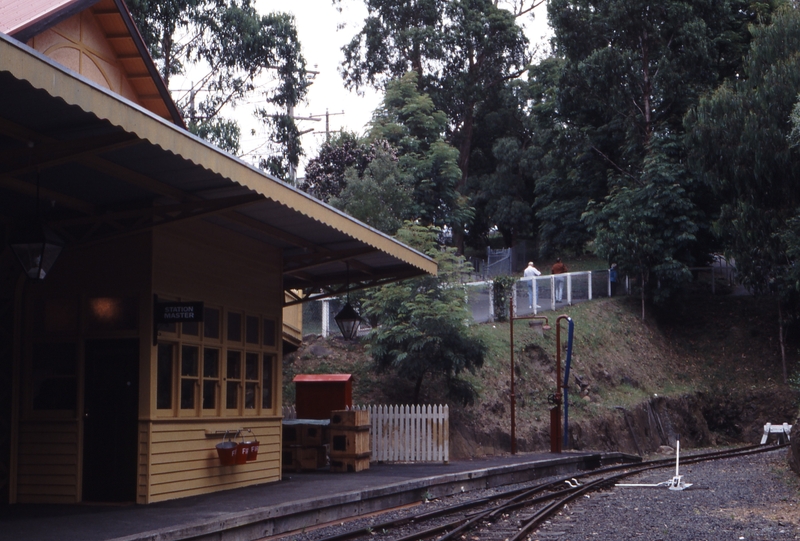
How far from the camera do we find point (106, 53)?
48.2 feet

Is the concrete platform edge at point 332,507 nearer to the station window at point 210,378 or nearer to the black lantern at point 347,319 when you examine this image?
the station window at point 210,378

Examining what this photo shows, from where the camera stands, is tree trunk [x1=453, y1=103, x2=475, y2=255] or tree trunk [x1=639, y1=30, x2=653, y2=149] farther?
tree trunk [x1=453, y1=103, x2=475, y2=255]

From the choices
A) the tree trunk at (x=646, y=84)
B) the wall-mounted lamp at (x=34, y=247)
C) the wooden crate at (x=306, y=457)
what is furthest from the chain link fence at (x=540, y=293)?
the wall-mounted lamp at (x=34, y=247)

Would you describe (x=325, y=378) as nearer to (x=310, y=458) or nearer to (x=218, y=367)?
(x=310, y=458)

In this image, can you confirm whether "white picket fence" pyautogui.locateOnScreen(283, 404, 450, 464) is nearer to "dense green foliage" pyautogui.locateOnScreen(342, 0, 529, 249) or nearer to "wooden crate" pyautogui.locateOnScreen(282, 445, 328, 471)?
"wooden crate" pyautogui.locateOnScreen(282, 445, 328, 471)

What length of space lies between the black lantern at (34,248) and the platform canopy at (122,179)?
22.3 inches

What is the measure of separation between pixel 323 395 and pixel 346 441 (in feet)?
6.47

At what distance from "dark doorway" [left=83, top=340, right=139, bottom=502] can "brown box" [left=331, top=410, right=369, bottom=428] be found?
5.07 meters

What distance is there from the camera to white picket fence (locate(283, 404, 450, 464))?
58.4 feet

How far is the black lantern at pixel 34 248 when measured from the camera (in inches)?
331

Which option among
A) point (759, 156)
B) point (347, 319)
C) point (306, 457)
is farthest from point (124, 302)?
point (759, 156)

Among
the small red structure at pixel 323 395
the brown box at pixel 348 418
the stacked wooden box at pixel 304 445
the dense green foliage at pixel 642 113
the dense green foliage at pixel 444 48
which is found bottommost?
the stacked wooden box at pixel 304 445

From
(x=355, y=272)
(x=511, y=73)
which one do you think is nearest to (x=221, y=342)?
(x=355, y=272)

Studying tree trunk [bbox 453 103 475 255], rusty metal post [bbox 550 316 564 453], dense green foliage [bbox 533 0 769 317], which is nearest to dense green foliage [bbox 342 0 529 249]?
tree trunk [bbox 453 103 475 255]
